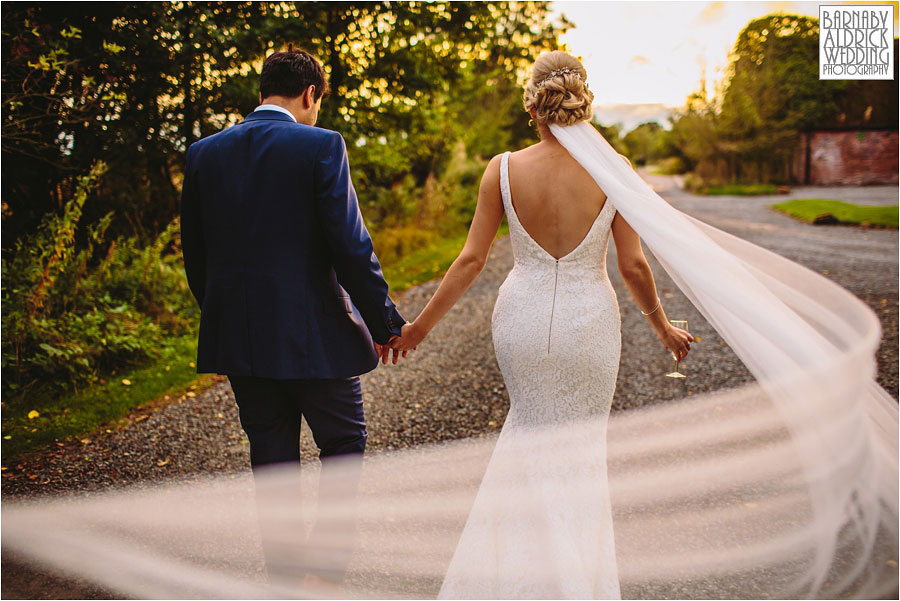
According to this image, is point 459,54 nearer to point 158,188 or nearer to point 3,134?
point 158,188

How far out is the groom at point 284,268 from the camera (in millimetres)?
2473

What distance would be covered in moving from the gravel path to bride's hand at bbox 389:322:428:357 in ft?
5.84

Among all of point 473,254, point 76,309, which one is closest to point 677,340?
point 473,254

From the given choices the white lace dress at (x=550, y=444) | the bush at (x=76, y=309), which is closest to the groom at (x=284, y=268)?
the white lace dress at (x=550, y=444)

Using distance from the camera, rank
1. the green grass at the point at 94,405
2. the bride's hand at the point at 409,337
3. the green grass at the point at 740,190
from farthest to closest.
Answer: the green grass at the point at 740,190 < the green grass at the point at 94,405 < the bride's hand at the point at 409,337

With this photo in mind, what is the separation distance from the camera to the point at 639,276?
2727 mm

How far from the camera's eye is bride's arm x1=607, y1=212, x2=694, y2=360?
2678 millimetres

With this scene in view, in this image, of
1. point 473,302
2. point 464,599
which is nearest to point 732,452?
point 464,599

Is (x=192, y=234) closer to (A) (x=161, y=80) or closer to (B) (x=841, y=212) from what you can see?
(A) (x=161, y=80)

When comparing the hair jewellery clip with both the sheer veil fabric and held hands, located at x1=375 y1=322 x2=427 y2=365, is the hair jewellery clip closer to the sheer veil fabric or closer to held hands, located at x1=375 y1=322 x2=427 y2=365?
the sheer veil fabric

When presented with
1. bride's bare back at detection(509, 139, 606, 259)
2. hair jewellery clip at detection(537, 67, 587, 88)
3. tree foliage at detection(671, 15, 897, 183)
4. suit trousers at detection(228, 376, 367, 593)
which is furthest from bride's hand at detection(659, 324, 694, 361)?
tree foliage at detection(671, 15, 897, 183)

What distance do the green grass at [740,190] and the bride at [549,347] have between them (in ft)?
93.3

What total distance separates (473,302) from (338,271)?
21.9 feet

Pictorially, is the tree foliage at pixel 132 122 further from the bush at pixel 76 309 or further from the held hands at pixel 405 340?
the held hands at pixel 405 340
